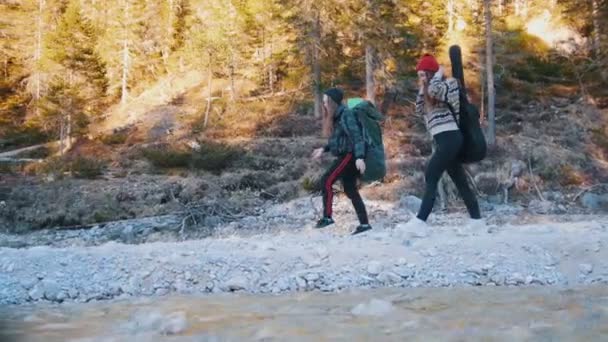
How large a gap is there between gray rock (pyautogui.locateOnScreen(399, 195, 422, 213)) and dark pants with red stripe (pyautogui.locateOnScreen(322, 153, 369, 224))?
5.93 meters

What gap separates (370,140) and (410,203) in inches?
267

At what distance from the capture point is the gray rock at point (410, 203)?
14064 mm

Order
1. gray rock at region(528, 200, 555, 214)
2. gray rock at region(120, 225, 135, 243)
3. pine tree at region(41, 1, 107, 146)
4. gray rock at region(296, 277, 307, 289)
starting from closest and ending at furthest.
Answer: gray rock at region(296, 277, 307, 289) < gray rock at region(120, 225, 135, 243) < gray rock at region(528, 200, 555, 214) < pine tree at region(41, 1, 107, 146)

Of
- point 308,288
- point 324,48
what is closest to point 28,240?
point 308,288

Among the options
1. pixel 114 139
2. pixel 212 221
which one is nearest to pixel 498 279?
pixel 212 221

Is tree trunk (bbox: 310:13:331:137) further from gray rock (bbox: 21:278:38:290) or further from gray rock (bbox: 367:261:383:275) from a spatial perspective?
gray rock (bbox: 21:278:38:290)

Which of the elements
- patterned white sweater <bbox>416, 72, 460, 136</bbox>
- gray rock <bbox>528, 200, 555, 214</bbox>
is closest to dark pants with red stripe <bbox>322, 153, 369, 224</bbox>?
patterned white sweater <bbox>416, 72, 460, 136</bbox>

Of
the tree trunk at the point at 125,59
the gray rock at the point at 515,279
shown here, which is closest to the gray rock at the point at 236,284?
the gray rock at the point at 515,279

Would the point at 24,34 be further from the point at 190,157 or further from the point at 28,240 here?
the point at 28,240

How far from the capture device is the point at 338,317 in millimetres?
4246

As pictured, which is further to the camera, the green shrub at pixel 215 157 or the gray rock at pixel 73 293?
the green shrub at pixel 215 157

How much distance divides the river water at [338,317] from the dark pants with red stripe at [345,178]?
2.82 meters

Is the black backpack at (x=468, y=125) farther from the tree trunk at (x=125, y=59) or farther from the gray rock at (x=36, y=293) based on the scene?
the tree trunk at (x=125, y=59)

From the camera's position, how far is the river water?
3.71 meters
